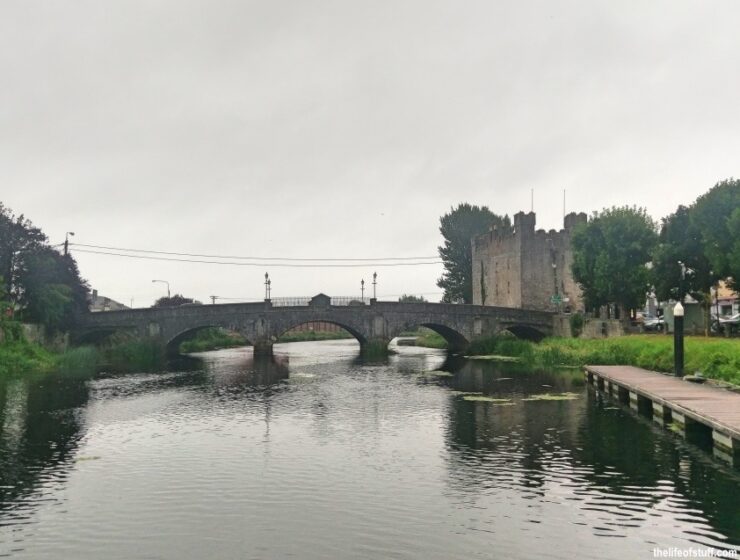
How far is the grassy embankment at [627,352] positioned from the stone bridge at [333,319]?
2.96 metres

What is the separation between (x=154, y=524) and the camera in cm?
1412

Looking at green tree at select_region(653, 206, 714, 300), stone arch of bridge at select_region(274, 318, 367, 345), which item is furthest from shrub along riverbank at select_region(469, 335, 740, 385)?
stone arch of bridge at select_region(274, 318, 367, 345)

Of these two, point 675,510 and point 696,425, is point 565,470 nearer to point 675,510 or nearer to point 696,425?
point 675,510

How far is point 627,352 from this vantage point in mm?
46344

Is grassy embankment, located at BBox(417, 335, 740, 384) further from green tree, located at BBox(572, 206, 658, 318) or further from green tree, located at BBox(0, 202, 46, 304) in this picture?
green tree, located at BBox(0, 202, 46, 304)

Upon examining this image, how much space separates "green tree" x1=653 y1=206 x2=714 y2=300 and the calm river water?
82.3ft

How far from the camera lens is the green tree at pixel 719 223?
4631cm

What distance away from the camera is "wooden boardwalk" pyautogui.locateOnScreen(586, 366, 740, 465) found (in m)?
19.3

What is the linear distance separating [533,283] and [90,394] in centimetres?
6027

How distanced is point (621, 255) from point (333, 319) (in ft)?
103

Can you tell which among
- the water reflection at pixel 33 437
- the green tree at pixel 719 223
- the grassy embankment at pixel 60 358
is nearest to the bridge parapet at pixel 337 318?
the grassy embankment at pixel 60 358

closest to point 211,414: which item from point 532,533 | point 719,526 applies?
point 532,533

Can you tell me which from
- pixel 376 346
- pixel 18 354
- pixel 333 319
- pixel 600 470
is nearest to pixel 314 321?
pixel 333 319

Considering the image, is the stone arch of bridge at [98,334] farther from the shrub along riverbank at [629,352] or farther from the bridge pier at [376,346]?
the shrub along riverbank at [629,352]
